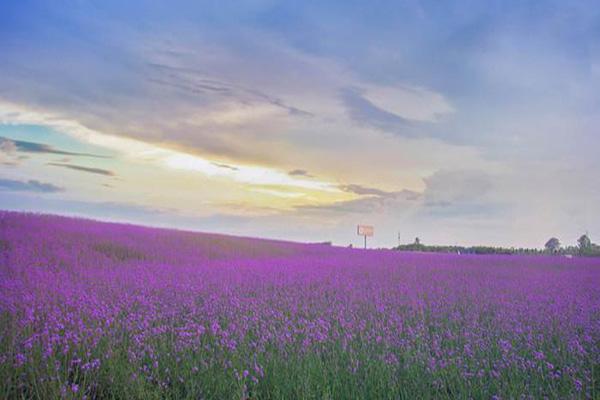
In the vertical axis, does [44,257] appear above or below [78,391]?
above

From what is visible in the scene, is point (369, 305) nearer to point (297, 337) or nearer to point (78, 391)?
point (297, 337)

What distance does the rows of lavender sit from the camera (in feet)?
10.5

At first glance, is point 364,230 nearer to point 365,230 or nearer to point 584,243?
point 365,230

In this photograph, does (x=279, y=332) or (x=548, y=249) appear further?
(x=548, y=249)

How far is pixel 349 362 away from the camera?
3.54 meters

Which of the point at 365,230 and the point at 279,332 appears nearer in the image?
the point at 279,332

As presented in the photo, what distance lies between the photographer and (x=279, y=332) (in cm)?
414

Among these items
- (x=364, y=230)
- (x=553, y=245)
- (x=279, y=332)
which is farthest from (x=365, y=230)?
(x=279, y=332)

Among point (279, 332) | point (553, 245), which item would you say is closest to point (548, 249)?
point (553, 245)

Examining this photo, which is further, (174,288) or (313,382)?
(174,288)

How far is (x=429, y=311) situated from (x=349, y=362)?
225 cm

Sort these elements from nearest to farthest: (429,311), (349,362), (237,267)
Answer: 1. (349,362)
2. (429,311)
3. (237,267)

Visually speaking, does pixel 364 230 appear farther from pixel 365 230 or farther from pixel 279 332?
pixel 279 332

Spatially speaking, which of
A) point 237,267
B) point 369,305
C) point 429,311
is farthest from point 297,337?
point 237,267
